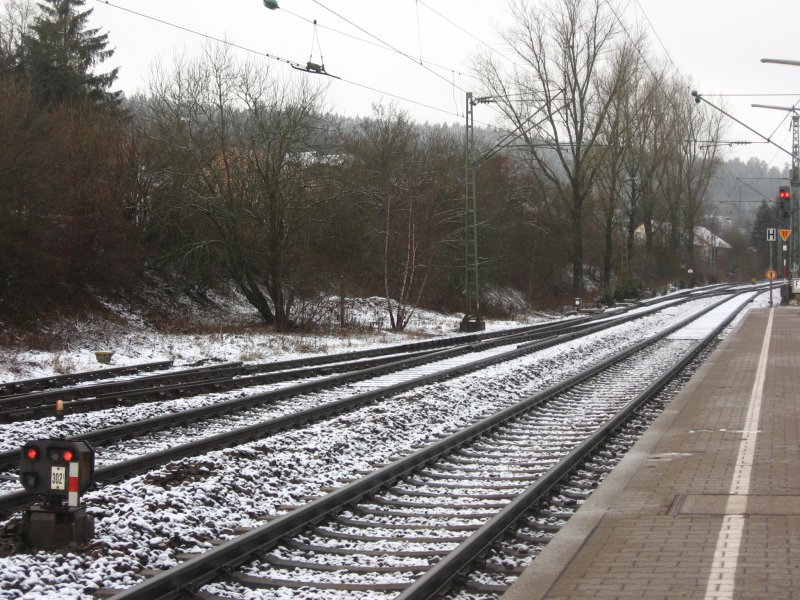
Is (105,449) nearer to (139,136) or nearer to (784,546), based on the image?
(784,546)

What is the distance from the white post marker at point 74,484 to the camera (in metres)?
6.49

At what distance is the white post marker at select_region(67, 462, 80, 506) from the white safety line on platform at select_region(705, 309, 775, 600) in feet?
14.2

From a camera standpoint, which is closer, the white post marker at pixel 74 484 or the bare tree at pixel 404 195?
the white post marker at pixel 74 484

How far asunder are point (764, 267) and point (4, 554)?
424 feet

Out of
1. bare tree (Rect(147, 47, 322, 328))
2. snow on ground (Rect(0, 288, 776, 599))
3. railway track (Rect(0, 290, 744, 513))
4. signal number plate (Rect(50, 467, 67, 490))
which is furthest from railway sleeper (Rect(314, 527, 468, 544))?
bare tree (Rect(147, 47, 322, 328))

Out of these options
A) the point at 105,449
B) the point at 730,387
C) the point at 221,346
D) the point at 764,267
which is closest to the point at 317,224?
the point at 221,346

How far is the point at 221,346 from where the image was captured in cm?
2508

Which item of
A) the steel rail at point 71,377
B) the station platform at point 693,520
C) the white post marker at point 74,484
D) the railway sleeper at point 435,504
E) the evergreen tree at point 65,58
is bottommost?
the railway sleeper at point 435,504

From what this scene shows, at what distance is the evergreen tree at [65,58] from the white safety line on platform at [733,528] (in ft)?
108

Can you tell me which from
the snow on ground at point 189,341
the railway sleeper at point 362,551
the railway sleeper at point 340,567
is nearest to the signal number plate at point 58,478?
the railway sleeper at point 340,567

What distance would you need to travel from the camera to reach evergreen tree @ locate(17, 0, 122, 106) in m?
41.0

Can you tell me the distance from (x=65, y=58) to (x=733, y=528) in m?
42.4

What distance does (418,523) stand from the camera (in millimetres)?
7816

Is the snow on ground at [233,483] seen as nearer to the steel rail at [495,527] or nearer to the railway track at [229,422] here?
the railway track at [229,422]
